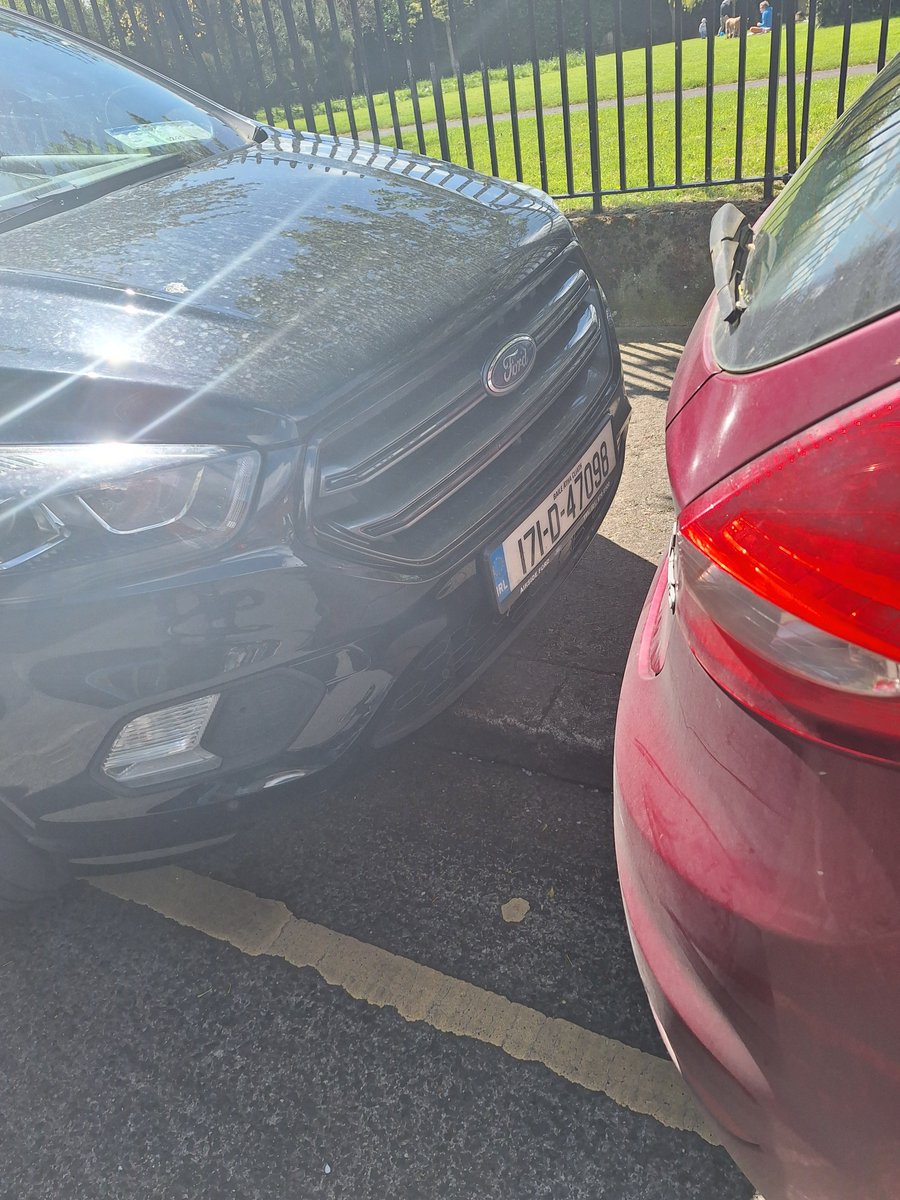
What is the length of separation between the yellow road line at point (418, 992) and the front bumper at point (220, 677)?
1.14 ft

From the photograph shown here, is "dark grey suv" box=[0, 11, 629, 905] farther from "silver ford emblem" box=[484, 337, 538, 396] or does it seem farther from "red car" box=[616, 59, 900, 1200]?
"red car" box=[616, 59, 900, 1200]

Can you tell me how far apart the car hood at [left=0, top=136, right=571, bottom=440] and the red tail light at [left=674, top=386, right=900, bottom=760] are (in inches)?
38.0

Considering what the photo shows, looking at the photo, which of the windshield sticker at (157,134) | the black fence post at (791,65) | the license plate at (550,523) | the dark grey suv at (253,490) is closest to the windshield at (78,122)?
the windshield sticker at (157,134)

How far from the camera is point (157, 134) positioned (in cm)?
288

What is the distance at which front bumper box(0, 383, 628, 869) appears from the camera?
1532 millimetres

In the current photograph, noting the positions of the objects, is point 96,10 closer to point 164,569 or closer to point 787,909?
point 164,569

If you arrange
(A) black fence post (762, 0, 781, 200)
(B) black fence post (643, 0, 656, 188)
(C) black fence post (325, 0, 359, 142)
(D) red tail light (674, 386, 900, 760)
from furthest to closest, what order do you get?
(C) black fence post (325, 0, 359, 142)
(B) black fence post (643, 0, 656, 188)
(A) black fence post (762, 0, 781, 200)
(D) red tail light (674, 386, 900, 760)

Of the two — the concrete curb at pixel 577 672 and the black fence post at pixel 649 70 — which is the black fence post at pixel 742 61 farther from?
the concrete curb at pixel 577 672

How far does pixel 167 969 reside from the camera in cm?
196

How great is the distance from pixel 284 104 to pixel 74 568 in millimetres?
4562

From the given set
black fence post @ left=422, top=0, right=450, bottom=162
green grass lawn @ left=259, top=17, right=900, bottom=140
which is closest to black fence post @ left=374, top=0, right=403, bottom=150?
black fence post @ left=422, top=0, right=450, bottom=162

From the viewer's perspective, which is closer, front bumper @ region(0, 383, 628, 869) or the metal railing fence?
front bumper @ region(0, 383, 628, 869)

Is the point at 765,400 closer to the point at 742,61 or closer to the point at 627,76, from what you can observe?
the point at 742,61

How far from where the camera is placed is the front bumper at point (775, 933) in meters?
0.84
